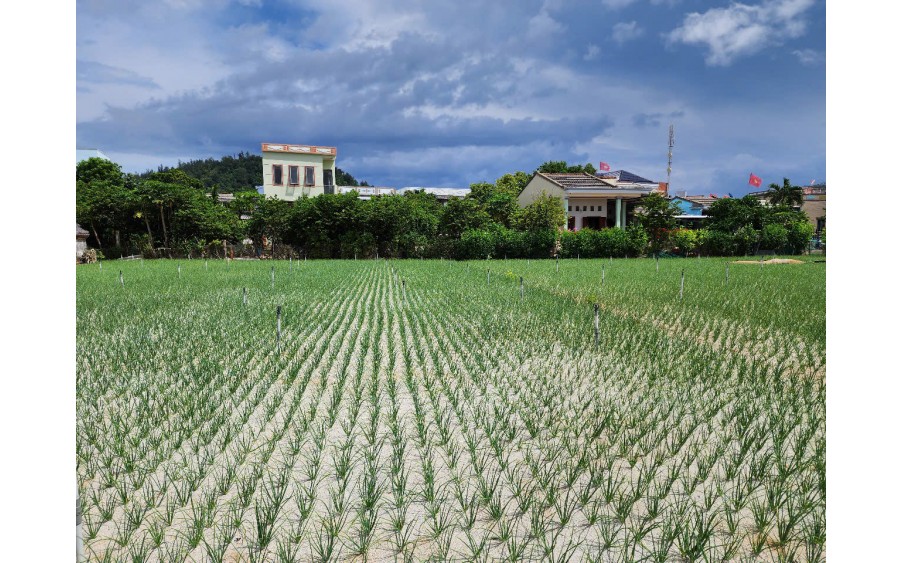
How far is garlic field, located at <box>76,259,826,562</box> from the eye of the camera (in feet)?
8.40

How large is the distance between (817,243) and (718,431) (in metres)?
31.2

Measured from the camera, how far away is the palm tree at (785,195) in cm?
2955

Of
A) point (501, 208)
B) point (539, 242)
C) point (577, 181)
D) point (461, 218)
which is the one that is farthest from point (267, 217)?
point (577, 181)

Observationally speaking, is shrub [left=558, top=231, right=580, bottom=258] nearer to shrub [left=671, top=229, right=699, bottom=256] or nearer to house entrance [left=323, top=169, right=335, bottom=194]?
shrub [left=671, top=229, right=699, bottom=256]

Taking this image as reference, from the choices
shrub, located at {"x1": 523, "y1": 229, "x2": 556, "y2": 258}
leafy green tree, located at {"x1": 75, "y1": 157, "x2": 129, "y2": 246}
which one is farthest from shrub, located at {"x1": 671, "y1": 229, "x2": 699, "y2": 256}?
leafy green tree, located at {"x1": 75, "y1": 157, "x2": 129, "y2": 246}

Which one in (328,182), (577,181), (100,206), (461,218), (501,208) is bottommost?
(461,218)

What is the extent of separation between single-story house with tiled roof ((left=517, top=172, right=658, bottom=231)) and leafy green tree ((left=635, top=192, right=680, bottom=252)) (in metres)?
1.39

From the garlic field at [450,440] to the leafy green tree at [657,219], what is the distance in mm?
18251

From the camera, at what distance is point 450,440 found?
380 cm

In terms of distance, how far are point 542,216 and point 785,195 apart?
637 inches

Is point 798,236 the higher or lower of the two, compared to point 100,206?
lower

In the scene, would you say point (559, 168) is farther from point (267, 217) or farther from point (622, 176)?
point (267, 217)

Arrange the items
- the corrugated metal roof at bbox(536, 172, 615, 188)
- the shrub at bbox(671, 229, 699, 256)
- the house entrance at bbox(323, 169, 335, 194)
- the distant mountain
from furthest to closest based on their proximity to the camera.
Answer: the distant mountain, the house entrance at bbox(323, 169, 335, 194), the corrugated metal roof at bbox(536, 172, 615, 188), the shrub at bbox(671, 229, 699, 256)

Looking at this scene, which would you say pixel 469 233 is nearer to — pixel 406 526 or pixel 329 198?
pixel 329 198
